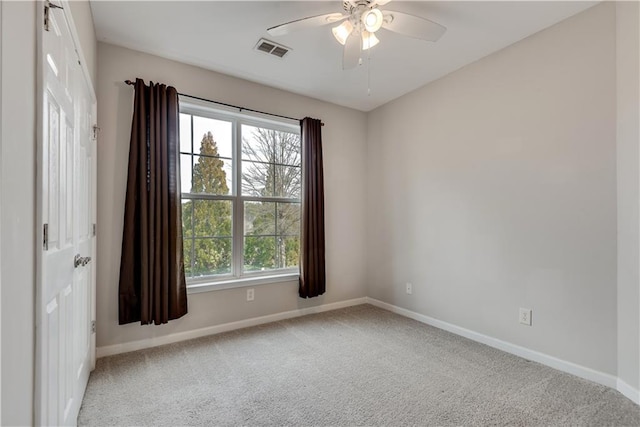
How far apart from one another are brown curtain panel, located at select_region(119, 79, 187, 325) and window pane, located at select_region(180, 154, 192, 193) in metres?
0.22

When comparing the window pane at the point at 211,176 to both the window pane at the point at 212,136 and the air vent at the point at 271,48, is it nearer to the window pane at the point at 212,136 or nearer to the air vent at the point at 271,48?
the window pane at the point at 212,136

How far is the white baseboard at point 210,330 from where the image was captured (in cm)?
251

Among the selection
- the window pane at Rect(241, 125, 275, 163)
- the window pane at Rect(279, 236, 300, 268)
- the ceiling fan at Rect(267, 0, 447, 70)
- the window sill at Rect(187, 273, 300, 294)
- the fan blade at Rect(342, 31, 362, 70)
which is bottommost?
the window sill at Rect(187, 273, 300, 294)

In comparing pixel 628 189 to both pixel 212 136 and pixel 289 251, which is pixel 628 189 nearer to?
pixel 289 251

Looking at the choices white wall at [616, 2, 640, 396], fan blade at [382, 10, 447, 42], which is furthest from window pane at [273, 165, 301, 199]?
white wall at [616, 2, 640, 396]

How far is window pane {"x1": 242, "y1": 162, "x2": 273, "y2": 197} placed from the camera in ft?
10.8

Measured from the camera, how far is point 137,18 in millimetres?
2252

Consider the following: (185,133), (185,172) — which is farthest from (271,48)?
(185,172)

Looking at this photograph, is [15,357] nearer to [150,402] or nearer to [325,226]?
[150,402]

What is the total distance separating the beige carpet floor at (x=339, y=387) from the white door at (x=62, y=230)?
0.40 m

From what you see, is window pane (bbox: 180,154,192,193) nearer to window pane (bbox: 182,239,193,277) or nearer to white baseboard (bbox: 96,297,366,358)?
window pane (bbox: 182,239,193,277)

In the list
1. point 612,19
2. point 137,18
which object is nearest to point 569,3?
point 612,19

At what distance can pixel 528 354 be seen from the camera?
2436 mm

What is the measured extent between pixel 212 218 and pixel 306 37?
188cm
